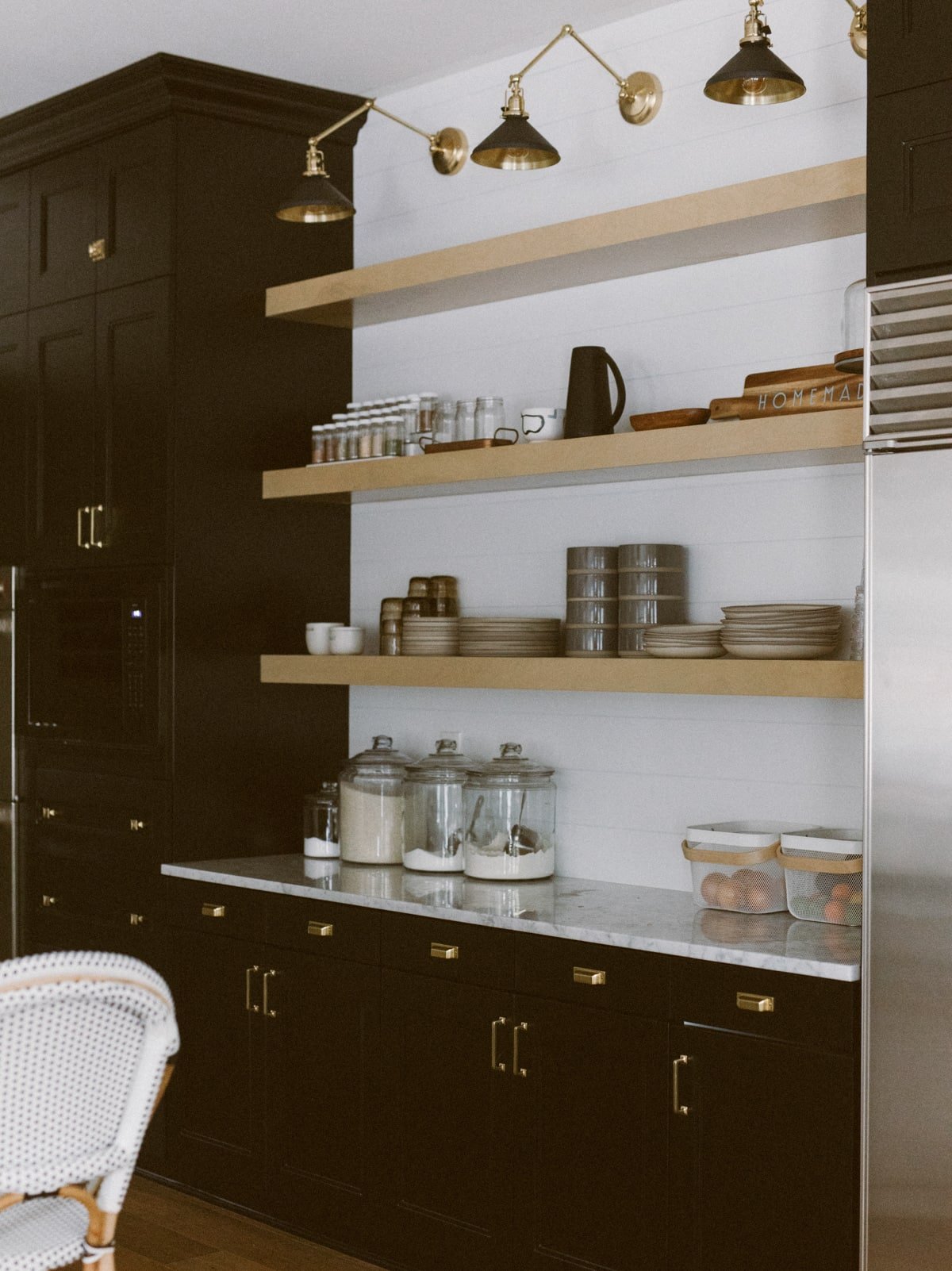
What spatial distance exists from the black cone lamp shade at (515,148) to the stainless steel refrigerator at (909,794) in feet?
3.36

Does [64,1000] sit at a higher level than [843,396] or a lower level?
lower

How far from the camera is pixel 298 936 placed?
385 cm

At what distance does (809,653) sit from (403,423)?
1.38m

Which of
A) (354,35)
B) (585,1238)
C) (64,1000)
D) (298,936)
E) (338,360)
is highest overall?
(354,35)

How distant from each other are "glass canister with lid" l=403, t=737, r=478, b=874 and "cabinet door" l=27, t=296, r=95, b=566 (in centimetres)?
119

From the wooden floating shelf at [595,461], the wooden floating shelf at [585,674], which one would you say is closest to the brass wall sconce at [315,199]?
the wooden floating shelf at [595,461]

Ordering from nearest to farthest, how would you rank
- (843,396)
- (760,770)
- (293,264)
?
(843,396), (760,770), (293,264)

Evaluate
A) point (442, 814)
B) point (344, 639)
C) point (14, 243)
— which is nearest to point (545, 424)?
point (344, 639)

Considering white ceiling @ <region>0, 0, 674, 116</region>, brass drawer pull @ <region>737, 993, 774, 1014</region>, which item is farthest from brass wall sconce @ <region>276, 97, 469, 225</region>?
brass drawer pull @ <region>737, 993, 774, 1014</region>

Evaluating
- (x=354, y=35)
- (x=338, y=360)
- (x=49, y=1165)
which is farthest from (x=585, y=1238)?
(x=354, y=35)

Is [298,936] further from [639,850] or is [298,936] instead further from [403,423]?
[403,423]

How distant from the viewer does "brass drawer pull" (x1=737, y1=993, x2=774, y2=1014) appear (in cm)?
293

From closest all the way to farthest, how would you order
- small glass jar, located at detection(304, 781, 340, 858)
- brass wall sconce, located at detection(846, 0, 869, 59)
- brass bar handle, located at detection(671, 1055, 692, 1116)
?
brass bar handle, located at detection(671, 1055, 692, 1116), brass wall sconce, located at detection(846, 0, 869, 59), small glass jar, located at detection(304, 781, 340, 858)

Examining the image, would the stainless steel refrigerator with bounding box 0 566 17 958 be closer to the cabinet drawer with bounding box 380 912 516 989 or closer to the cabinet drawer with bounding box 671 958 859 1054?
the cabinet drawer with bounding box 380 912 516 989
